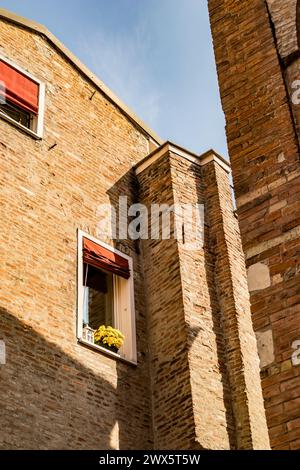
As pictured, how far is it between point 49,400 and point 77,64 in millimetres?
7382

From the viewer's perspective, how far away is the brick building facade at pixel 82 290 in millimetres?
Answer: 11414

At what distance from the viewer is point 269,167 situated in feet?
25.5

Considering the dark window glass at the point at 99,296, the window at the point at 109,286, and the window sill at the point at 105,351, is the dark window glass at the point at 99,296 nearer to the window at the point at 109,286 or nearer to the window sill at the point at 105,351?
the window at the point at 109,286

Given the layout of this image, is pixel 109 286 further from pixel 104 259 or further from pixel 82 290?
pixel 82 290

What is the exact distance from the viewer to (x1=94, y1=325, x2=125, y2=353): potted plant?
12625 millimetres

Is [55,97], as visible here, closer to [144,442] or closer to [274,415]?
[144,442]

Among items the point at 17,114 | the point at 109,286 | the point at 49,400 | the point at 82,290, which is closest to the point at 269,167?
the point at 49,400

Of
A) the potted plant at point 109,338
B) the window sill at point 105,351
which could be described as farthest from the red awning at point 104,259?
the window sill at point 105,351

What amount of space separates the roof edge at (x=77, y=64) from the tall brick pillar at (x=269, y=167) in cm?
621

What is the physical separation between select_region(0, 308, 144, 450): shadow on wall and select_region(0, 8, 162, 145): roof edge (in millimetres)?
6308

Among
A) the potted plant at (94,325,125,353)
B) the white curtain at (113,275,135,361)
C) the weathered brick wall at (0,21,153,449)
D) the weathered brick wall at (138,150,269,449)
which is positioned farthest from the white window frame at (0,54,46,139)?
the potted plant at (94,325,125,353)

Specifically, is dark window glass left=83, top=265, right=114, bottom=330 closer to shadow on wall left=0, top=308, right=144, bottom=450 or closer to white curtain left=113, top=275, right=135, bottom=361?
white curtain left=113, top=275, right=135, bottom=361

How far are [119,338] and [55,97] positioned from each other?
491cm
